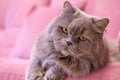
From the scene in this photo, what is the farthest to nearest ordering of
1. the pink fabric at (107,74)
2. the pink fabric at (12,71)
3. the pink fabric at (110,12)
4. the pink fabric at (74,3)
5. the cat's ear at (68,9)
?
1. the pink fabric at (74,3)
2. the pink fabric at (110,12)
3. the pink fabric at (12,71)
4. the cat's ear at (68,9)
5. the pink fabric at (107,74)

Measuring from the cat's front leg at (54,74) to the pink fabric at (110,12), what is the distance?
679mm

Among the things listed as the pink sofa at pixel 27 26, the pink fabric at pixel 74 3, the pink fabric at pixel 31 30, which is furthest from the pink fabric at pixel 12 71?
the pink fabric at pixel 74 3

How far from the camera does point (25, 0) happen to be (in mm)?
2445

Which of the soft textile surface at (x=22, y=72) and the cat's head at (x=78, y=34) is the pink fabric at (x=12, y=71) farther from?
the cat's head at (x=78, y=34)

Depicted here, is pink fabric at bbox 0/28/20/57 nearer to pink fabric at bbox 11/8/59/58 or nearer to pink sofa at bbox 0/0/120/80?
pink sofa at bbox 0/0/120/80

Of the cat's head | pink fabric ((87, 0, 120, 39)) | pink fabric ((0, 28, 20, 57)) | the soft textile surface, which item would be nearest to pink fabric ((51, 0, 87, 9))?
pink fabric ((87, 0, 120, 39))

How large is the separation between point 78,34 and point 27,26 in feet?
3.01

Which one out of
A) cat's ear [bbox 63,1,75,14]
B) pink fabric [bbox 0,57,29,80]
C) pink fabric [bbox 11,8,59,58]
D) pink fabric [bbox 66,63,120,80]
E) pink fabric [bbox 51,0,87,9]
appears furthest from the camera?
pink fabric [bbox 51,0,87,9]

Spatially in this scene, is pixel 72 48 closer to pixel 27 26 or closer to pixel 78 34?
pixel 78 34

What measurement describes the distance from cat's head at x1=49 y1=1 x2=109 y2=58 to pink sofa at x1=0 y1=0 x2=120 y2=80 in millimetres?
142

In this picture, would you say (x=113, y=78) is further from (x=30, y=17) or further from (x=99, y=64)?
(x=30, y=17)

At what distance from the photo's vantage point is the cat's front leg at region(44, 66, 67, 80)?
1.20 metres

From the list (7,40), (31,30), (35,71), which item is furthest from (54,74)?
(7,40)

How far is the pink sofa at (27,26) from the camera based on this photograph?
1.42m
